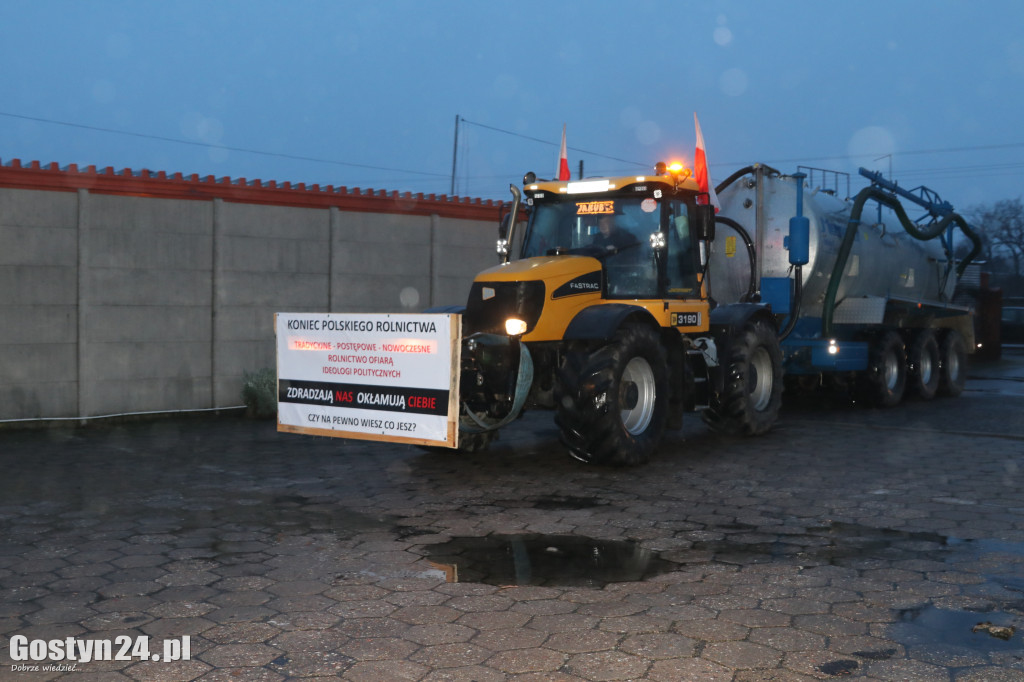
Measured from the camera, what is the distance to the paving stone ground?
4.33m

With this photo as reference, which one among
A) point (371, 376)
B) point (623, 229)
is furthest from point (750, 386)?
point (371, 376)

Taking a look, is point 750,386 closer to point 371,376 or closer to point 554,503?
point 554,503

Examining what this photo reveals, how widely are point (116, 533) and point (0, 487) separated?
7.40 ft

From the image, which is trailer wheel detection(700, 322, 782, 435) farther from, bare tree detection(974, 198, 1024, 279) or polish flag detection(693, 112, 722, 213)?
bare tree detection(974, 198, 1024, 279)

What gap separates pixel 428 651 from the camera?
439 centimetres

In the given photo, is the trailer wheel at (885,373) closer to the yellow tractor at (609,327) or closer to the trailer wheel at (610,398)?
the yellow tractor at (609,327)

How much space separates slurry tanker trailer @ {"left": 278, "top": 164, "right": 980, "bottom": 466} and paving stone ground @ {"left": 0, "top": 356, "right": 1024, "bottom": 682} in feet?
1.94

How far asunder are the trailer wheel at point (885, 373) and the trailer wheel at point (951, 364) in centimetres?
188

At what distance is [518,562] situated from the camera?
5914 millimetres

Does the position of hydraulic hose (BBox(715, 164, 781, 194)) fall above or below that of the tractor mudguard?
above

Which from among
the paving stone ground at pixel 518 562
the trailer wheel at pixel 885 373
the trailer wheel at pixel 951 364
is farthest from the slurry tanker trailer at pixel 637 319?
the trailer wheel at pixel 951 364

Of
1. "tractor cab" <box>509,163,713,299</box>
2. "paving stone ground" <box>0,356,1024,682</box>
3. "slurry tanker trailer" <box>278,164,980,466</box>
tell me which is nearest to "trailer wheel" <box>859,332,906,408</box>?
"slurry tanker trailer" <box>278,164,980,466</box>

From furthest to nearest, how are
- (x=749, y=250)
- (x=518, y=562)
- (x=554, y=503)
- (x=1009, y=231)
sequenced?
1. (x=1009, y=231)
2. (x=749, y=250)
3. (x=554, y=503)
4. (x=518, y=562)

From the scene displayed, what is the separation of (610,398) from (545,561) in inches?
114
